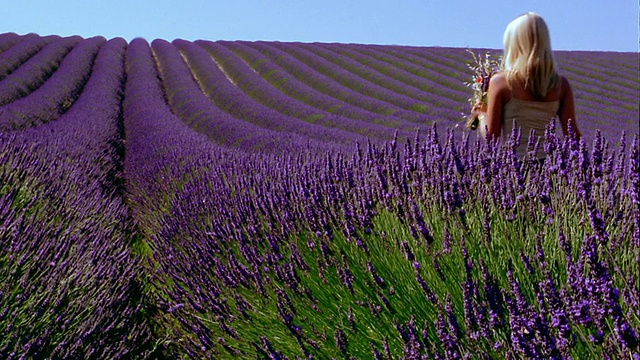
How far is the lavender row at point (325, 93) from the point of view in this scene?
→ 13047mm

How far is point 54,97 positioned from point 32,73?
4319 millimetres

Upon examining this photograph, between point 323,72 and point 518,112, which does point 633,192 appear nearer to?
point 518,112

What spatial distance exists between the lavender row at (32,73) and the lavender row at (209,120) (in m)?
3.27

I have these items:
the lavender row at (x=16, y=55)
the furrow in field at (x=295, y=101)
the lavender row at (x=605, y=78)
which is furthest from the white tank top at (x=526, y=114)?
the lavender row at (x=16, y=55)

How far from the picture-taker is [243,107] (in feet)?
45.3

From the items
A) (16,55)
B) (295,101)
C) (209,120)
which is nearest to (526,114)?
(209,120)

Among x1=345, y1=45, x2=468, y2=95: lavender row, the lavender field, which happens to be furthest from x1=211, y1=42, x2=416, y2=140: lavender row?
the lavender field

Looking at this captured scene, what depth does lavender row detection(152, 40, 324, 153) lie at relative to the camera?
7.91 meters

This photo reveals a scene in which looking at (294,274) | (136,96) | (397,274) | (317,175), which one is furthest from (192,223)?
(136,96)

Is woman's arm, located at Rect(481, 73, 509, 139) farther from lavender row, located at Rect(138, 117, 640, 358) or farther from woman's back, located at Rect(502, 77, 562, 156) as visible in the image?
lavender row, located at Rect(138, 117, 640, 358)

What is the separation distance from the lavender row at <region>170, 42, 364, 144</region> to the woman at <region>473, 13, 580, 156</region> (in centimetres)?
536

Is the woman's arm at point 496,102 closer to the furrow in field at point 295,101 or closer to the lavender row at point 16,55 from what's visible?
the furrow in field at point 295,101

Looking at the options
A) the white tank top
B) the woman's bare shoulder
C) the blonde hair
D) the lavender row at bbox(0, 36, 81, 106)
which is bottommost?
the lavender row at bbox(0, 36, 81, 106)

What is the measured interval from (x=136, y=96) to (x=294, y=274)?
47.3 ft
